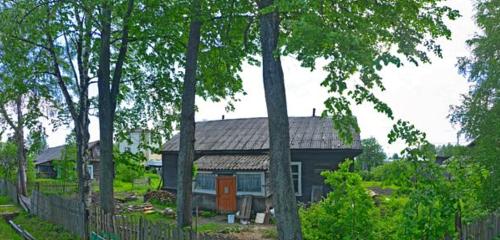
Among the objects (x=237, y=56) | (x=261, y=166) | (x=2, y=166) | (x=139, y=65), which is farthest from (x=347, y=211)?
(x=2, y=166)

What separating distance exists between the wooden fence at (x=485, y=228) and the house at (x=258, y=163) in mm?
11030

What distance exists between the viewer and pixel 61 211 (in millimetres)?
14641

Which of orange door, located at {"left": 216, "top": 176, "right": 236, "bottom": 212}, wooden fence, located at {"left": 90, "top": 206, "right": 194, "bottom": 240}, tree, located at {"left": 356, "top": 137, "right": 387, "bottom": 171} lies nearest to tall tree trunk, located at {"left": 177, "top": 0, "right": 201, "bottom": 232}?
wooden fence, located at {"left": 90, "top": 206, "right": 194, "bottom": 240}

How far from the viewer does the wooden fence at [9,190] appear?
24.7 meters

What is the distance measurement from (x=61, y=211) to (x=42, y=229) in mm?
1083

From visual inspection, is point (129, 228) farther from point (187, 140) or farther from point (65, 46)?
point (65, 46)

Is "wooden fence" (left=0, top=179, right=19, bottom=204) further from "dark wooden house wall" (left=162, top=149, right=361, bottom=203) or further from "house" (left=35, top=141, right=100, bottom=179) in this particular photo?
"house" (left=35, top=141, right=100, bottom=179)

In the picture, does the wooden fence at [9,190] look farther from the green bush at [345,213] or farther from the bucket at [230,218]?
the green bush at [345,213]

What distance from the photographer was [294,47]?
21.6ft

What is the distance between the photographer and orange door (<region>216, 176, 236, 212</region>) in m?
22.0

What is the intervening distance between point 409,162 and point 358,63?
5.30 feet

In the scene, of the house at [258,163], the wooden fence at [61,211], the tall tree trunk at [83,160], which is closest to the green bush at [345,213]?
the wooden fence at [61,211]

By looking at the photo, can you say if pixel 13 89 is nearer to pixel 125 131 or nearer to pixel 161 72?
pixel 125 131

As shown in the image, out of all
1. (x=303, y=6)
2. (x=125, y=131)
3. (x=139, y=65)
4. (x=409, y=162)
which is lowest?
(x=409, y=162)
